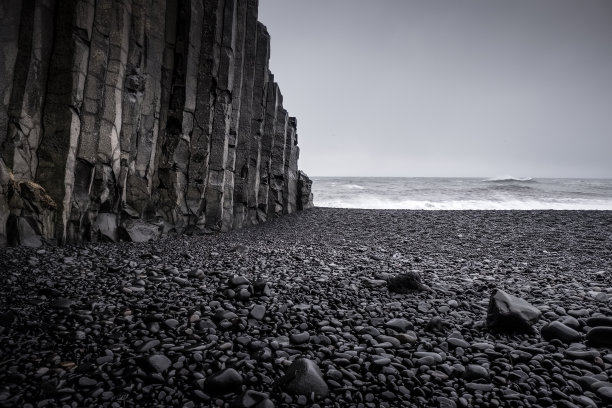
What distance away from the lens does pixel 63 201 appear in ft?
15.5

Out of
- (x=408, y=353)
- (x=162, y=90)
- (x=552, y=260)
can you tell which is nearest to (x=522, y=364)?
(x=408, y=353)

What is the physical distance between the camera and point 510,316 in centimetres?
270

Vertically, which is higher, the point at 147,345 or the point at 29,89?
the point at 29,89

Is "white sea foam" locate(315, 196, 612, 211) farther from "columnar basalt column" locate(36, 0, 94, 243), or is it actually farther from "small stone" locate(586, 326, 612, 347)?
"small stone" locate(586, 326, 612, 347)

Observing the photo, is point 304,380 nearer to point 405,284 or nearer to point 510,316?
point 510,316

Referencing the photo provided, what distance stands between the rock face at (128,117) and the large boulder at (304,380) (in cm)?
468

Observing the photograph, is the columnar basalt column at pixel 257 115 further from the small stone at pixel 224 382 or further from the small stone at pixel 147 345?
the small stone at pixel 224 382

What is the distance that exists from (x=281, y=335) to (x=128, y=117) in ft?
17.2

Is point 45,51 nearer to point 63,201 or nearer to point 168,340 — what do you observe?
point 63,201

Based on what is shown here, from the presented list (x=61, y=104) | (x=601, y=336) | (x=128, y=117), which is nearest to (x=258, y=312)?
(x=601, y=336)

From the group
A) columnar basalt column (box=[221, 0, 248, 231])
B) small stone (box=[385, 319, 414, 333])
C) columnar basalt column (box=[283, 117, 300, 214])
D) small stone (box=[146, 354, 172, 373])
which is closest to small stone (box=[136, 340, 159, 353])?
small stone (box=[146, 354, 172, 373])

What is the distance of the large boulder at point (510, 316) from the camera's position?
2678 mm

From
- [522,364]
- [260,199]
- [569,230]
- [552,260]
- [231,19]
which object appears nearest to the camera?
[522,364]

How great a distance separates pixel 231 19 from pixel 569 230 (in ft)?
37.3
